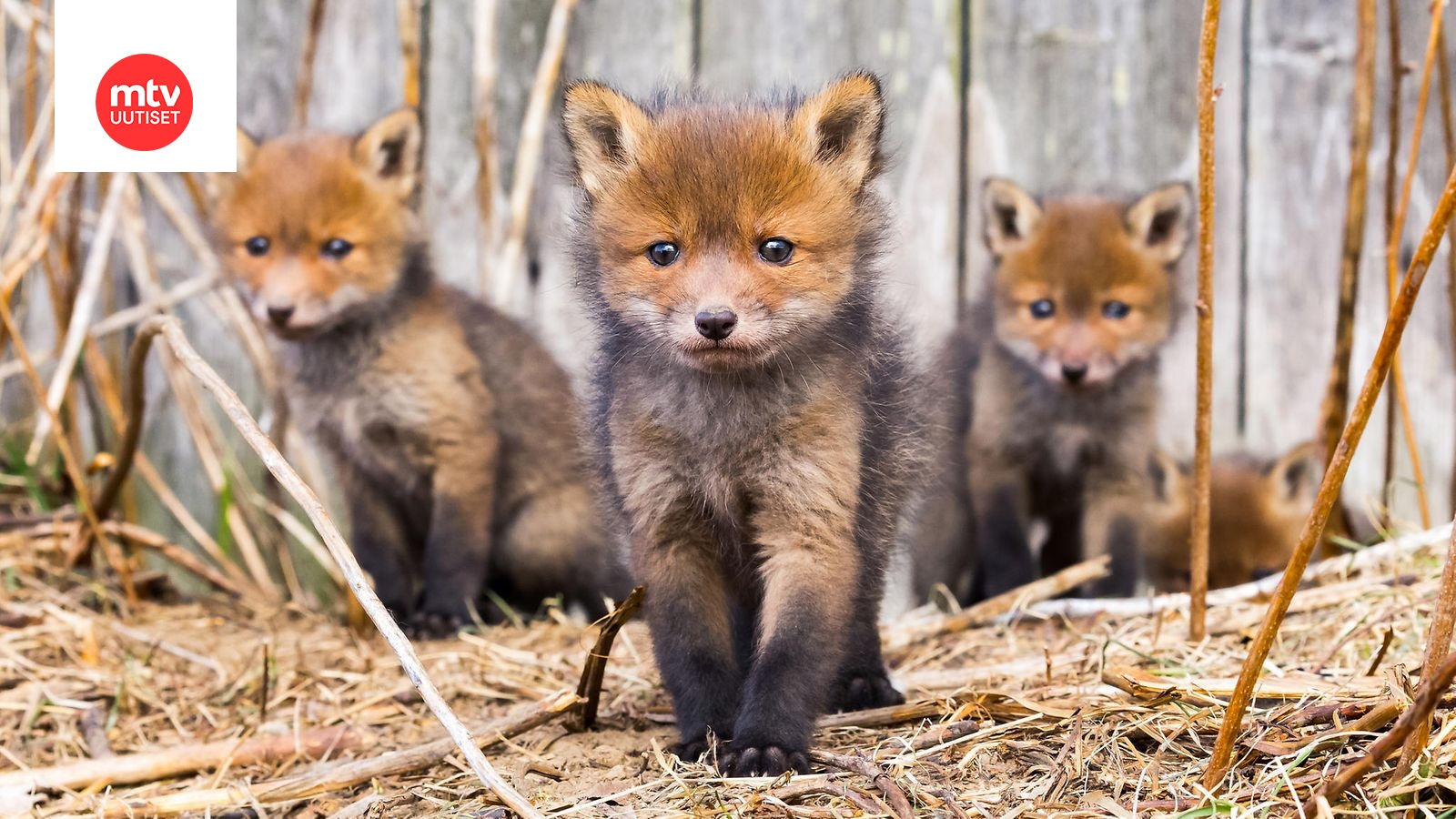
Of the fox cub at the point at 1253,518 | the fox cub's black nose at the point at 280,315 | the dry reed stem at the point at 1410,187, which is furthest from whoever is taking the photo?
the fox cub at the point at 1253,518

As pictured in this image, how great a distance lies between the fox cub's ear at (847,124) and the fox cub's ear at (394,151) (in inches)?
93.6

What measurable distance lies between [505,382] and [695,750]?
2.65m

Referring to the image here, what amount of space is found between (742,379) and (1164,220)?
8.99ft

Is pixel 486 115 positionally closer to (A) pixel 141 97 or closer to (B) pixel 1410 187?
(A) pixel 141 97

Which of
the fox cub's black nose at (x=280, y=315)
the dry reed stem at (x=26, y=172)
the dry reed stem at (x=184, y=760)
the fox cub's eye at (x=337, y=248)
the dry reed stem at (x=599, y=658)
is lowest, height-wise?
the dry reed stem at (x=184, y=760)

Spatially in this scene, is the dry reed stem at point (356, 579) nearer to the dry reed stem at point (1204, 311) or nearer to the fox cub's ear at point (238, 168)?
the dry reed stem at point (1204, 311)

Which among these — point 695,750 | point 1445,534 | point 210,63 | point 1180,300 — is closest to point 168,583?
point 210,63

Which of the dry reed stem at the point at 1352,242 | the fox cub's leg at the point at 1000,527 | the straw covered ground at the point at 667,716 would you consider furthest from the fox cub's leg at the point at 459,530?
the dry reed stem at the point at 1352,242

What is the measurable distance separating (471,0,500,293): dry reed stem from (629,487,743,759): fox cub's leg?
8.77 feet

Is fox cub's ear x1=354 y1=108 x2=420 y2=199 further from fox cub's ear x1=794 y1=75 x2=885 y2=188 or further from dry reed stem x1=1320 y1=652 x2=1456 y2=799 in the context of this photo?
dry reed stem x1=1320 y1=652 x2=1456 y2=799

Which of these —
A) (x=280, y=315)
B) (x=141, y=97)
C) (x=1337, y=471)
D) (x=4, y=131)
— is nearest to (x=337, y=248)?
(x=280, y=315)

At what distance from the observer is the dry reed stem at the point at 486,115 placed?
5355mm

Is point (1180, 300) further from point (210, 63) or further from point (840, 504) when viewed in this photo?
point (210, 63)

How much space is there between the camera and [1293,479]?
5246 mm
